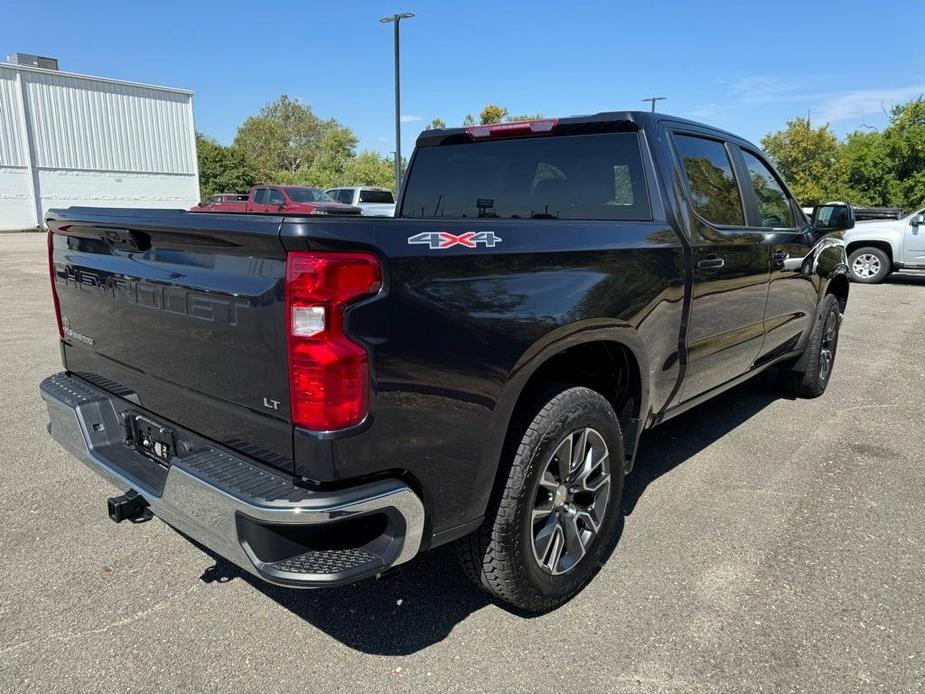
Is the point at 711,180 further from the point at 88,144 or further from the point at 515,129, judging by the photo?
the point at 88,144

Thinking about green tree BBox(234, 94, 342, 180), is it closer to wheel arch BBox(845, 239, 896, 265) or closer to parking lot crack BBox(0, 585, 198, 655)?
wheel arch BBox(845, 239, 896, 265)

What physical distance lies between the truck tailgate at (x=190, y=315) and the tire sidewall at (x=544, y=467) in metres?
0.91

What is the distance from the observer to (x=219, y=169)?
53.9 meters

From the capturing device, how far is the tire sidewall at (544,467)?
248 cm

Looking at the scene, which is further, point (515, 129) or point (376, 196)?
point (376, 196)

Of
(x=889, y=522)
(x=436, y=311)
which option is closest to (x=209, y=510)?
(x=436, y=311)

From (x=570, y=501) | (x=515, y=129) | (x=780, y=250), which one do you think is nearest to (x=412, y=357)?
(x=570, y=501)

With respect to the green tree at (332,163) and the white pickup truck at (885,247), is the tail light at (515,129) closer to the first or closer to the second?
the white pickup truck at (885,247)

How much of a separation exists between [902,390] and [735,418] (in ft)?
6.48

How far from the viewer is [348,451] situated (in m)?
1.92

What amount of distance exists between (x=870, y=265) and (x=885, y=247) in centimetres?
56

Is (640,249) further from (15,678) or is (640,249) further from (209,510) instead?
(15,678)

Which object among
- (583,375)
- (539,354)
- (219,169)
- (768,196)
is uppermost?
(219,169)

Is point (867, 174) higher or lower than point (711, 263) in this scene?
higher
